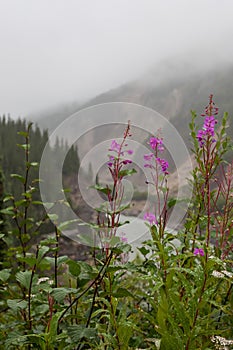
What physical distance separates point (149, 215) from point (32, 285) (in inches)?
39.6


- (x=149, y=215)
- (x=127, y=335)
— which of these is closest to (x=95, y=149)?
(x=149, y=215)

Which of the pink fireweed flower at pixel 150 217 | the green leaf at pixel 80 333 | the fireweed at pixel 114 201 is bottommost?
the green leaf at pixel 80 333

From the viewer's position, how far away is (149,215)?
8.05 ft

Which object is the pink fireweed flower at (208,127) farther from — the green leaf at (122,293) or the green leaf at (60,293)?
the green leaf at (60,293)

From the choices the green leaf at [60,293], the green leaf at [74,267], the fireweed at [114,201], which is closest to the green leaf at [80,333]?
the green leaf at [60,293]

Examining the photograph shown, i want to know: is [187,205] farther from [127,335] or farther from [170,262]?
[127,335]

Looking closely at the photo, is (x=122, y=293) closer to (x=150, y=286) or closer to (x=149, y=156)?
(x=150, y=286)

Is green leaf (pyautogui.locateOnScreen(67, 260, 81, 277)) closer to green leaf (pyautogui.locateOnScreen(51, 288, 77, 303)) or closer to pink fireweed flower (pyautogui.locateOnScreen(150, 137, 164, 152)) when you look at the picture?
green leaf (pyautogui.locateOnScreen(51, 288, 77, 303))

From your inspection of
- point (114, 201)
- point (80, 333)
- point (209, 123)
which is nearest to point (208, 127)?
point (209, 123)

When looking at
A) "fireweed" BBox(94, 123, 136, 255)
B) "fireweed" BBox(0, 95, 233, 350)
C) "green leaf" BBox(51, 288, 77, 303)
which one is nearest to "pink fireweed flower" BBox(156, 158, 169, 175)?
"fireweed" BBox(0, 95, 233, 350)

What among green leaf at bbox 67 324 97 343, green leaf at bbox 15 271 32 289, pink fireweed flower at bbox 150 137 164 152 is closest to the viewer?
green leaf at bbox 67 324 97 343

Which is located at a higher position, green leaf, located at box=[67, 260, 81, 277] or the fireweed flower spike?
the fireweed flower spike

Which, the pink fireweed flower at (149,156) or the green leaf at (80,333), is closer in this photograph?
the green leaf at (80,333)

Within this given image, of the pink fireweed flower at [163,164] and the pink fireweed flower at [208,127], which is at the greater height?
the pink fireweed flower at [208,127]
